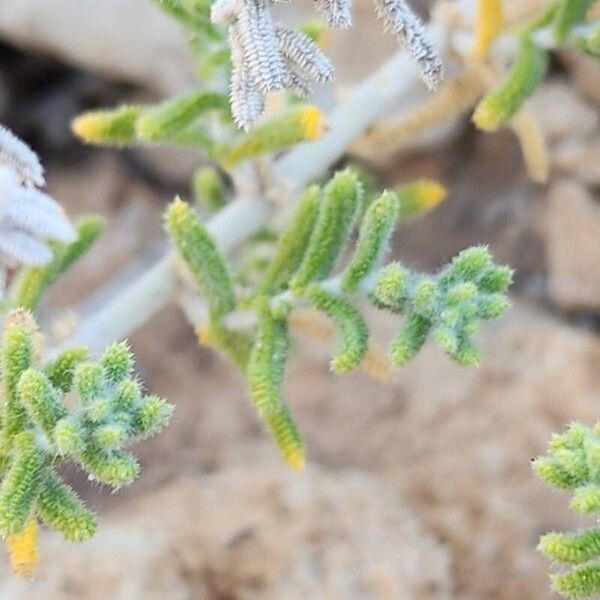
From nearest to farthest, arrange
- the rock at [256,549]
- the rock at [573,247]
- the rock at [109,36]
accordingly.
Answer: the rock at [256,549] → the rock at [573,247] → the rock at [109,36]

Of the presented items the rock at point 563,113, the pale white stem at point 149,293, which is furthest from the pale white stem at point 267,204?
the rock at point 563,113

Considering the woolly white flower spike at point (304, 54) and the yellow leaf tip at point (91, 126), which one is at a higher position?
the woolly white flower spike at point (304, 54)

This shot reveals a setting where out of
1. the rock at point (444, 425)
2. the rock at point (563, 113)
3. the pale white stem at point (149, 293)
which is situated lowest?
the rock at point (444, 425)

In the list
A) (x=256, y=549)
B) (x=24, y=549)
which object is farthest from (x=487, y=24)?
(x=24, y=549)

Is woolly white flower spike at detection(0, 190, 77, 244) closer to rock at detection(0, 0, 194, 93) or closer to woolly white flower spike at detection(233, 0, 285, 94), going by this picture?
woolly white flower spike at detection(233, 0, 285, 94)

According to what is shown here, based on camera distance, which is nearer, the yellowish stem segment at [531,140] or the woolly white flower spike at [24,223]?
the woolly white flower spike at [24,223]

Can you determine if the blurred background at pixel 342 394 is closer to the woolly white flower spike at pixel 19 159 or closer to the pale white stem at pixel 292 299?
the pale white stem at pixel 292 299

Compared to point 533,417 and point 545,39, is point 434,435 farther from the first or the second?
point 545,39

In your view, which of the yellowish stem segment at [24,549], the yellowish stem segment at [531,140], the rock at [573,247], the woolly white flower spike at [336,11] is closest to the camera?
the woolly white flower spike at [336,11]

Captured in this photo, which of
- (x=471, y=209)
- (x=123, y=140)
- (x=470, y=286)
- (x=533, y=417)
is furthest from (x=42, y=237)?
(x=471, y=209)
